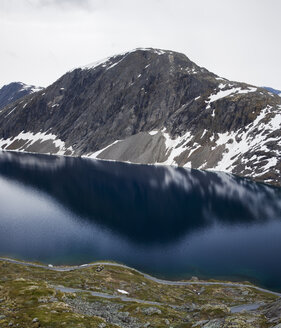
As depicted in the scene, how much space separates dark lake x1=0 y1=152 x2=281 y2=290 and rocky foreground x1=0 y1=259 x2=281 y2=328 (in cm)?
761

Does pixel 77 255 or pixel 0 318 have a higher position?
pixel 0 318

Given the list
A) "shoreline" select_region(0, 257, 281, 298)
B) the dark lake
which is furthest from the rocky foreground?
the dark lake

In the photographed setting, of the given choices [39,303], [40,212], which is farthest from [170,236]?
[39,303]

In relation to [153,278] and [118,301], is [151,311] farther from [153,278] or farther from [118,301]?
[153,278]

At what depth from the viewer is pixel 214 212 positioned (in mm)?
Answer: 105312

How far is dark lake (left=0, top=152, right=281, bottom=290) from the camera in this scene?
2594 inches

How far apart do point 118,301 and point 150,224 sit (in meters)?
49.3

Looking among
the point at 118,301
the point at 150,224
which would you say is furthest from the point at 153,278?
the point at 150,224

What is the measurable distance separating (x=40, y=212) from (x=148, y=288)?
59458mm

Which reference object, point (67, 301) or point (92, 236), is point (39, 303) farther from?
point (92, 236)

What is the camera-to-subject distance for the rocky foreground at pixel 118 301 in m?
27.8

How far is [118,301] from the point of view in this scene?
40.7 m

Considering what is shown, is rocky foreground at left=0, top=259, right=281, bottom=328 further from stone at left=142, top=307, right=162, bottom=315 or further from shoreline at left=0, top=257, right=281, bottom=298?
shoreline at left=0, top=257, right=281, bottom=298

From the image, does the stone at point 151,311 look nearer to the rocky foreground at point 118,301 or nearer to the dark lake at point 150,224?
the rocky foreground at point 118,301
